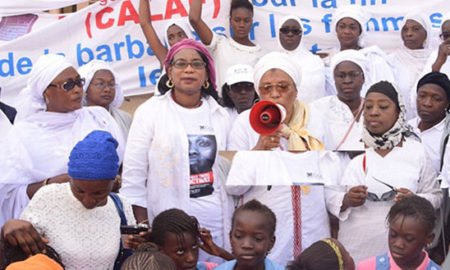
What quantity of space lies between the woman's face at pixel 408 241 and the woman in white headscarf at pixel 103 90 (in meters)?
2.57

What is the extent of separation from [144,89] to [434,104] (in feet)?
9.59

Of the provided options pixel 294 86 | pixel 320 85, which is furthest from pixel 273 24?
pixel 294 86

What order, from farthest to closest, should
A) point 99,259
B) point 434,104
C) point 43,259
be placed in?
point 434,104, point 99,259, point 43,259

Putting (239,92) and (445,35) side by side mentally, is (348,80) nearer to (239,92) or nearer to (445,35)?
(239,92)

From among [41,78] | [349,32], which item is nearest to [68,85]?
[41,78]

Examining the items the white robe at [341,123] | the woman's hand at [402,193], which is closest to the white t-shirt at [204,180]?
the white robe at [341,123]

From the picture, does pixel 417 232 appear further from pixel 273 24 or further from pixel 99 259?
pixel 273 24

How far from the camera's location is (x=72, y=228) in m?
3.39

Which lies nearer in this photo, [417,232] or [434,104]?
[417,232]

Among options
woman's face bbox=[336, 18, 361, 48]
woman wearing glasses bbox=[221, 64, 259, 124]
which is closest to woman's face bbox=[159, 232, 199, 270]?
woman wearing glasses bbox=[221, 64, 259, 124]

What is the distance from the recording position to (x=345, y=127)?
5062mm

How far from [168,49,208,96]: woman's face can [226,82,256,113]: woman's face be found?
1102 millimetres

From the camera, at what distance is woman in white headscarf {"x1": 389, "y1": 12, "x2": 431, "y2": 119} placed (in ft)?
21.4

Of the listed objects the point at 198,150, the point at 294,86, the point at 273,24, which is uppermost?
the point at 273,24
